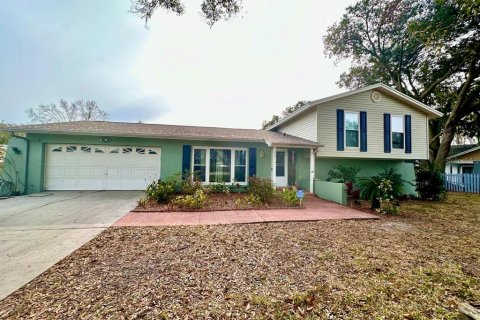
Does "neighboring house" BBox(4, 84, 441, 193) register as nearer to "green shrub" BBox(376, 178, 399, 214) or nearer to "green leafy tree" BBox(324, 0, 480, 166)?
"green shrub" BBox(376, 178, 399, 214)

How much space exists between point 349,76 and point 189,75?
53.5ft

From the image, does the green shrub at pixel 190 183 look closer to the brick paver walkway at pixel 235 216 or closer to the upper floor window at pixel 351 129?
the brick paver walkway at pixel 235 216

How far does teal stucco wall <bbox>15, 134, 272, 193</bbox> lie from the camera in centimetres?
895

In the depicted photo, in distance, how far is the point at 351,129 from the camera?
10211 mm

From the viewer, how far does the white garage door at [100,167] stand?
9.31 metres

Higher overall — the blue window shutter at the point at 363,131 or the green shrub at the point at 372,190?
the blue window shutter at the point at 363,131

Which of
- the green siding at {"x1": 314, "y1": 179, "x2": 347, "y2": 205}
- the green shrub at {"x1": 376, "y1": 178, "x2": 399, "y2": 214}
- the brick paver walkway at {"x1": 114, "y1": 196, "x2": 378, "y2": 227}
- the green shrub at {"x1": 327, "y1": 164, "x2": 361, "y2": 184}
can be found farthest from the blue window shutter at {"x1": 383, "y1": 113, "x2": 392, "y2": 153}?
the brick paver walkway at {"x1": 114, "y1": 196, "x2": 378, "y2": 227}

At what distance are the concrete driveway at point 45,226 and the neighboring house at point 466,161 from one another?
86.6ft

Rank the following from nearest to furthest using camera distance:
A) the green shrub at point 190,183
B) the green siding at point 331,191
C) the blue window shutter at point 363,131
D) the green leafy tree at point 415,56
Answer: the green siding at point 331,191, the green shrub at point 190,183, the blue window shutter at point 363,131, the green leafy tree at point 415,56

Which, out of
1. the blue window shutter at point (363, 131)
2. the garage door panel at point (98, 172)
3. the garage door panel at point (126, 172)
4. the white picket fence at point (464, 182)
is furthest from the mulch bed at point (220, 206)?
the white picket fence at point (464, 182)

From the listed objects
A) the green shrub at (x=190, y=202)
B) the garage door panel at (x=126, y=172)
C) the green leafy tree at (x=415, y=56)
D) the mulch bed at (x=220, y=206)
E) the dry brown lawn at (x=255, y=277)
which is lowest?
the dry brown lawn at (x=255, y=277)

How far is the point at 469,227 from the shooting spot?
18.8 ft

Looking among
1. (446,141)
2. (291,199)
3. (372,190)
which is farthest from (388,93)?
(446,141)

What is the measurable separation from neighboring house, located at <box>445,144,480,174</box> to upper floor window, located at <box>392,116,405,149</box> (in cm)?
1274
